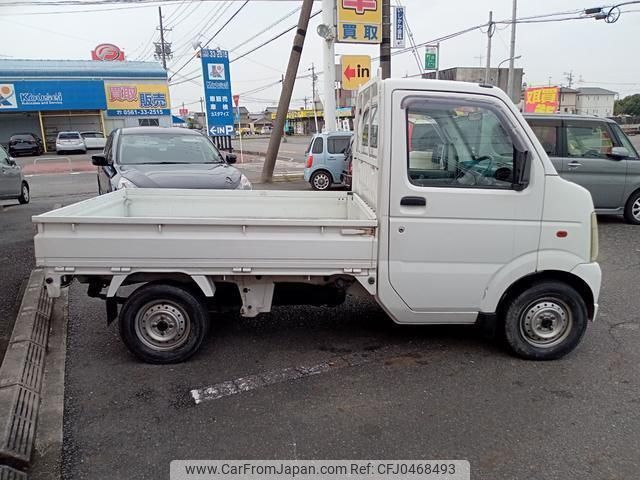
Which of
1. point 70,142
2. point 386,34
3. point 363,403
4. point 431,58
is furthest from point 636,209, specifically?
point 70,142

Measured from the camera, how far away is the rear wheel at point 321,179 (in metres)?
13.7

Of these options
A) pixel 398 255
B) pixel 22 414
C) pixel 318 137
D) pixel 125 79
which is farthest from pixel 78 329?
pixel 125 79

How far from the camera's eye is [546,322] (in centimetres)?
392

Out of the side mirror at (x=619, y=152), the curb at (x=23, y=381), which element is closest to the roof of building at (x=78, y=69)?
the curb at (x=23, y=381)

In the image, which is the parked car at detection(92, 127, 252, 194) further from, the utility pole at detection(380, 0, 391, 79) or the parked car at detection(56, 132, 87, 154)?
the parked car at detection(56, 132, 87, 154)

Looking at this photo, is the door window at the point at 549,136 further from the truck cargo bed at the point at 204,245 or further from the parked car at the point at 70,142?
the parked car at the point at 70,142

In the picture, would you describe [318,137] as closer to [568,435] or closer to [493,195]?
[493,195]

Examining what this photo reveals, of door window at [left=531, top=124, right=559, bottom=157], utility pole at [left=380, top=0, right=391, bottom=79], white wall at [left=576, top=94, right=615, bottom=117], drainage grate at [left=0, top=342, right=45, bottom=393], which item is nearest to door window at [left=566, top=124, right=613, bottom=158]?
door window at [left=531, top=124, right=559, bottom=157]

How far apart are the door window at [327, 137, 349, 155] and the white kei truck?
969cm

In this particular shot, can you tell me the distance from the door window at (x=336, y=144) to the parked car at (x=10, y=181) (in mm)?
7637

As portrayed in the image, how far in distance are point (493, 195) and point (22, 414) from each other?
11.8 ft

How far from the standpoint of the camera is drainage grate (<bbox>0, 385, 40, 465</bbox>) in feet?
9.08

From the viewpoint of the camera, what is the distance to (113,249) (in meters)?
3.56

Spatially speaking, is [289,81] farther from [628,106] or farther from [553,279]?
[628,106]
